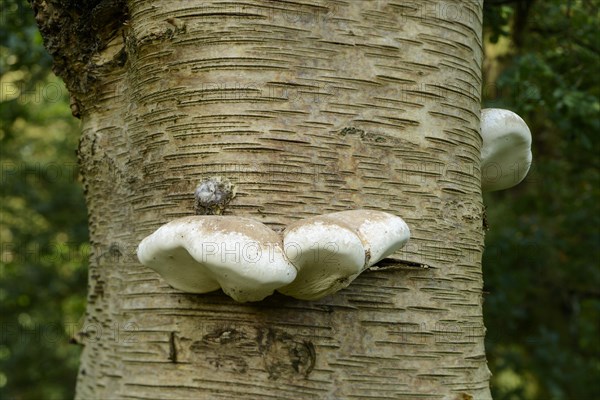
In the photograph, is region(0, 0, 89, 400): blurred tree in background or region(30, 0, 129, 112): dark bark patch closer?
region(30, 0, 129, 112): dark bark patch

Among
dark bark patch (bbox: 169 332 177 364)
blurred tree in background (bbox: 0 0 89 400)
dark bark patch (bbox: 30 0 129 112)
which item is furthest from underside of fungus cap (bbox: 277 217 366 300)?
blurred tree in background (bbox: 0 0 89 400)

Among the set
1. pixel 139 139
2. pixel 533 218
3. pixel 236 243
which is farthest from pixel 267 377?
pixel 533 218

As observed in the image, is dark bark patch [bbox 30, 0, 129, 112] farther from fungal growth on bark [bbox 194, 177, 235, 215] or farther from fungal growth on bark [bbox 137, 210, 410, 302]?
fungal growth on bark [bbox 137, 210, 410, 302]

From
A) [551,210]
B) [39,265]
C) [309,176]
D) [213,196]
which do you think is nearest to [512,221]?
[551,210]

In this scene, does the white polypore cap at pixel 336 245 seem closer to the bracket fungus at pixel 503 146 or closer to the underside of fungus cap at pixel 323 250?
the underside of fungus cap at pixel 323 250

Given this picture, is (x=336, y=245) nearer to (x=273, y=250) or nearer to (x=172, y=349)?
(x=273, y=250)
